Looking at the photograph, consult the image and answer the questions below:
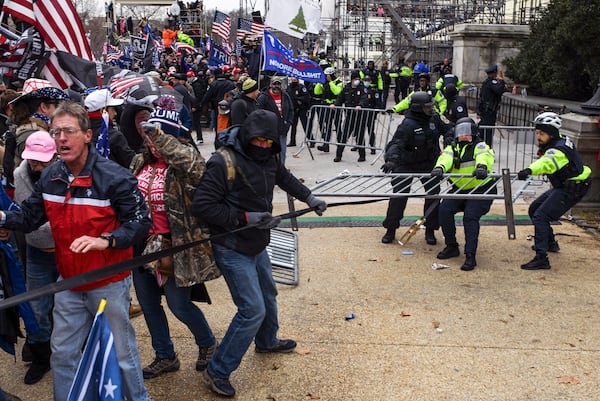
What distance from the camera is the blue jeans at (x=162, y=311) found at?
4.23m

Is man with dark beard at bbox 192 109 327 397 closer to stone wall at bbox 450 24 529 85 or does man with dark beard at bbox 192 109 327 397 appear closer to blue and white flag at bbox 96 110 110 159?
blue and white flag at bbox 96 110 110 159

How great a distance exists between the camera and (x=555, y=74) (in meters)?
17.1

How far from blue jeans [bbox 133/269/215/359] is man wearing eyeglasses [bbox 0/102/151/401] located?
Answer: 0.63 meters

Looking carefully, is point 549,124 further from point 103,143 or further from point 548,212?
point 103,143

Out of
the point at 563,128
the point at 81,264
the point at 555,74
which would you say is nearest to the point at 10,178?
the point at 81,264

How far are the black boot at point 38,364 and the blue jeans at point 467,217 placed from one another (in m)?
4.10

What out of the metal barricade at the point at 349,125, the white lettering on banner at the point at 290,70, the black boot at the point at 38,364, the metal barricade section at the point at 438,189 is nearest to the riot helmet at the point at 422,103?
the metal barricade section at the point at 438,189

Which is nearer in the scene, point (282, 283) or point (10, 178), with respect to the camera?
point (10, 178)

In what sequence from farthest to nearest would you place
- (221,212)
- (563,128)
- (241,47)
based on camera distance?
1. (241,47)
2. (563,128)
3. (221,212)

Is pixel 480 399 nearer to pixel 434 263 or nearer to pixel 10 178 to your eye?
pixel 434 263

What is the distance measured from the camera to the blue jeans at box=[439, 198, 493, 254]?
6.70 metres

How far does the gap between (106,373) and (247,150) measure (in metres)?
1.63

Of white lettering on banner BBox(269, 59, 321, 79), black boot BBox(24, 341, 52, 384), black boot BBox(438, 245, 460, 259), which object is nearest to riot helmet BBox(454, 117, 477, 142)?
black boot BBox(438, 245, 460, 259)

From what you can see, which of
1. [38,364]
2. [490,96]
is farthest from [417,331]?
[490,96]
